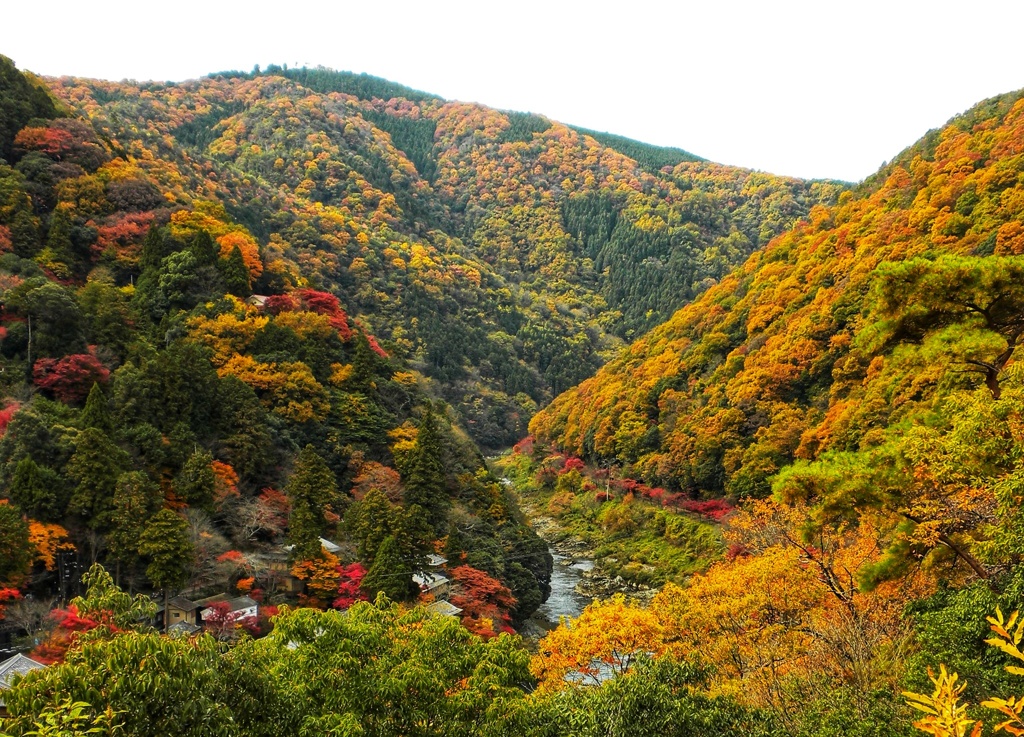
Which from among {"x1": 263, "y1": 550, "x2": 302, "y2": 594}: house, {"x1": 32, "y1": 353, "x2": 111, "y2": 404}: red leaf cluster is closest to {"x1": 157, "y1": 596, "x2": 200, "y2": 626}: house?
{"x1": 263, "y1": 550, "x2": 302, "y2": 594}: house

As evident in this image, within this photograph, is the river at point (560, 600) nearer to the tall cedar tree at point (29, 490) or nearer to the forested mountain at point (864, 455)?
the forested mountain at point (864, 455)

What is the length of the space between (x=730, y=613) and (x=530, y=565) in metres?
17.5

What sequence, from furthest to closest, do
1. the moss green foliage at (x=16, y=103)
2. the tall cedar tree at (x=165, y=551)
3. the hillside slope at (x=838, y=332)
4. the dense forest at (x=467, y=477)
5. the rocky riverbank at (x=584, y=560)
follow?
the rocky riverbank at (x=584, y=560) < the moss green foliage at (x=16, y=103) < the tall cedar tree at (x=165, y=551) < the hillside slope at (x=838, y=332) < the dense forest at (x=467, y=477)

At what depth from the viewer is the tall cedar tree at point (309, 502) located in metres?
26.0

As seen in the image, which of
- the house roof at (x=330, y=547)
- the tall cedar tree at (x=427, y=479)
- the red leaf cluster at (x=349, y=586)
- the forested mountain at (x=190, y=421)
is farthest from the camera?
the tall cedar tree at (x=427, y=479)

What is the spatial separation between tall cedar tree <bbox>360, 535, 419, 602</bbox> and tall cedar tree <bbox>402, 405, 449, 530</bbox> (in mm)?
4508

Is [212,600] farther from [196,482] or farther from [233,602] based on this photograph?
[196,482]

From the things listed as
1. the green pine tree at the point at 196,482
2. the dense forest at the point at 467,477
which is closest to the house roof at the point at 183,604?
the dense forest at the point at 467,477

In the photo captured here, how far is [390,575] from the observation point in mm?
25047

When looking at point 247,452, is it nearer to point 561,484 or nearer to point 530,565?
point 530,565

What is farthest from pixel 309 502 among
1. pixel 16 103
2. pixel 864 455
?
pixel 16 103

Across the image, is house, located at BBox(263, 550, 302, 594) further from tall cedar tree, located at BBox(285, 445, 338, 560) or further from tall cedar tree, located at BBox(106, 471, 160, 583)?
tall cedar tree, located at BBox(106, 471, 160, 583)

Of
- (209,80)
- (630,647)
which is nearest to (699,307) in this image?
(630,647)

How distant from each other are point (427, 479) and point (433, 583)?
480 cm
